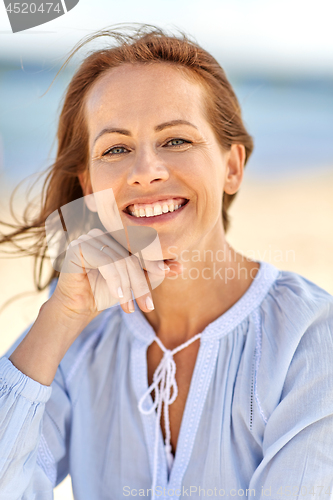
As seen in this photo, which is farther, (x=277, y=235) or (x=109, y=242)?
(x=277, y=235)

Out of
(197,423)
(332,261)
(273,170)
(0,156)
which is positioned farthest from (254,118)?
(197,423)

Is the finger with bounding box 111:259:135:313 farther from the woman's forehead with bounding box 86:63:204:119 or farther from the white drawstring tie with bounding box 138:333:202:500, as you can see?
the woman's forehead with bounding box 86:63:204:119

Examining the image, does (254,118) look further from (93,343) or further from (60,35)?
(93,343)

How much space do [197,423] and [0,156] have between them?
1758 millimetres

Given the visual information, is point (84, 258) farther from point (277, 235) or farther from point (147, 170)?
point (277, 235)

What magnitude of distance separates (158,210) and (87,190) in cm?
51

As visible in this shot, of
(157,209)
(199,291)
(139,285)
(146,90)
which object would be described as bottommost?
(199,291)

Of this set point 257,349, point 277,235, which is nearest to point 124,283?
point 257,349

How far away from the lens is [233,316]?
1.63 metres

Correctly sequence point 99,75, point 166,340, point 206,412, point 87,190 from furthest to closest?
1. point 87,190
2. point 166,340
3. point 99,75
4. point 206,412

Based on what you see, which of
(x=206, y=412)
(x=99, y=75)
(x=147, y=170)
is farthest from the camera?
(x=99, y=75)

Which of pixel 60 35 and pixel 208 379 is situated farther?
pixel 60 35

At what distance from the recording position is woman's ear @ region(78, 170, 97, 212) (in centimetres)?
181

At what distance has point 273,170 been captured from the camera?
5.01 meters
